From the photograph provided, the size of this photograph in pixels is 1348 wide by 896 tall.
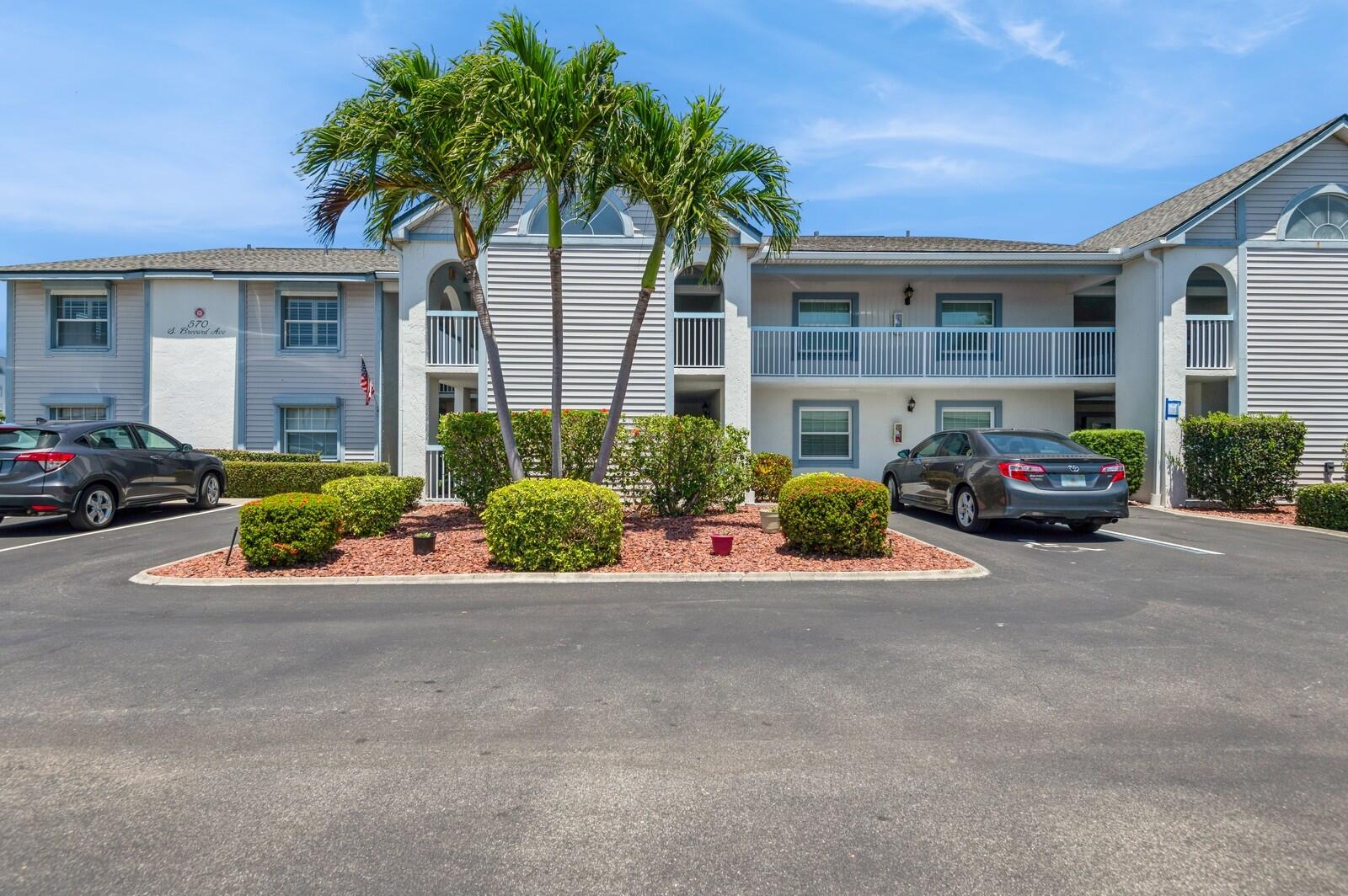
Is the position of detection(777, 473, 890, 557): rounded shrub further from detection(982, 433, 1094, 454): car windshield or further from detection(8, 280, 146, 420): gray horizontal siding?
detection(8, 280, 146, 420): gray horizontal siding

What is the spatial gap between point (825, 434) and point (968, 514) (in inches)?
270

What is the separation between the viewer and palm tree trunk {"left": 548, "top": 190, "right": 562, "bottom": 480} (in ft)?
30.4

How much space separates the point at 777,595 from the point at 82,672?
17.2 ft

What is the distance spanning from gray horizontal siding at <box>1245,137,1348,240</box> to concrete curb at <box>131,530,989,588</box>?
513 inches

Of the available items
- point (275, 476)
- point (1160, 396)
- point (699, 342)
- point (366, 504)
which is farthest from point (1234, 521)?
point (275, 476)

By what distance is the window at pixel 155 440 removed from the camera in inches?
483

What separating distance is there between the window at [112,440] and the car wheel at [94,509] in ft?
2.13

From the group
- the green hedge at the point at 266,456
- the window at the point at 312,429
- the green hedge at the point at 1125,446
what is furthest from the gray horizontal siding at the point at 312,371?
the green hedge at the point at 1125,446

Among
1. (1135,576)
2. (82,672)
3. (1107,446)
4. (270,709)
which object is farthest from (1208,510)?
(82,672)

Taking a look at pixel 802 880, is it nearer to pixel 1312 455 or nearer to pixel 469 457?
pixel 469 457

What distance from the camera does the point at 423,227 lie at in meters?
14.7

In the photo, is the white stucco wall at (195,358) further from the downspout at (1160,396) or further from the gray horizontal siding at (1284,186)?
the gray horizontal siding at (1284,186)

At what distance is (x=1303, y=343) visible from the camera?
49.7 feet

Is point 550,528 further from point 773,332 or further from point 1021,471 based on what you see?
point 773,332
